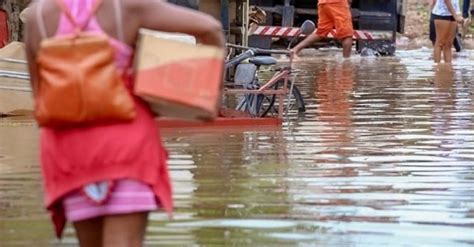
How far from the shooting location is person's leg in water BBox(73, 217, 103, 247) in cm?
362

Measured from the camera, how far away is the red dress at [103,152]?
137 inches

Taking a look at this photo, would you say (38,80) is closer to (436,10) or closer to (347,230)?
(347,230)

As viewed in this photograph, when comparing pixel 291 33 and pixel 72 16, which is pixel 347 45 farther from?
pixel 72 16

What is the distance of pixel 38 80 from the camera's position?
147 inches

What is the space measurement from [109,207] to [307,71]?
1352 centimetres

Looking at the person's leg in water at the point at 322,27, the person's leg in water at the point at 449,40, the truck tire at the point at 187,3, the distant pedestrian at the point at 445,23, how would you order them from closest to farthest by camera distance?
the truck tire at the point at 187,3, the distant pedestrian at the point at 445,23, the person's leg in water at the point at 449,40, the person's leg in water at the point at 322,27

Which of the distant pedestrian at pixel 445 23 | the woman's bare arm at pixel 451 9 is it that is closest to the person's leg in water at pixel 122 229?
the woman's bare arm at pixel 451 9

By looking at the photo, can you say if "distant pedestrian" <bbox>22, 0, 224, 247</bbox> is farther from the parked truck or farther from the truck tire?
the parked truck

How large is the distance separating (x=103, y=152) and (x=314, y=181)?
3.53m

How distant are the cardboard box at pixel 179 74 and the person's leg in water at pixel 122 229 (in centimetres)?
35

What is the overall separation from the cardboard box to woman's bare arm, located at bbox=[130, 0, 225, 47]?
0.05m

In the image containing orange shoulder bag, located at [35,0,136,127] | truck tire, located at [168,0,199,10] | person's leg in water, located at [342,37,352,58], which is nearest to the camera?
orange shoulder bag, located at [35,0,136,127]

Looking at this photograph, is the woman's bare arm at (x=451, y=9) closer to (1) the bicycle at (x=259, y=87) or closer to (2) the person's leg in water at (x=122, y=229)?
(1) the bicycle at (x=259, y=87)

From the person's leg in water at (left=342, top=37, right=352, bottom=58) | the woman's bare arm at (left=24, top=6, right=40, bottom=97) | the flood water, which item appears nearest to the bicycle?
the flood water
